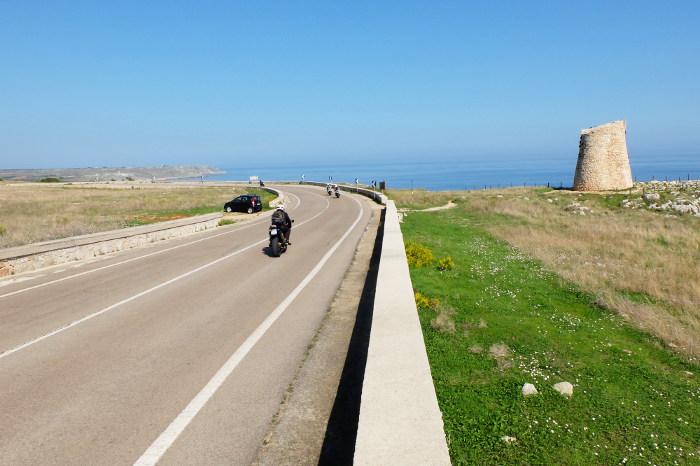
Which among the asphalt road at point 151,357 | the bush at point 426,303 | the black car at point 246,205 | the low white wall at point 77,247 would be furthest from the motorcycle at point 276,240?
the black car at point 246,205

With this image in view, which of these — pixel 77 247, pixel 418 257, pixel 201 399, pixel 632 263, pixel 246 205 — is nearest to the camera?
pixel 201 399

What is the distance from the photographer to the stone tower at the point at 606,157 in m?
51.2

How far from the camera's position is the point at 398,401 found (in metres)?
4.27

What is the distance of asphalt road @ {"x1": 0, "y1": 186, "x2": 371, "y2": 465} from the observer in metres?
4.43

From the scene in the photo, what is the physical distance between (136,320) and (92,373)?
2376 mm

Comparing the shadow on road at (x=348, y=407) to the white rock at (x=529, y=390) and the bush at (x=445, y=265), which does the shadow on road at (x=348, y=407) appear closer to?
the white rock at (x=529, y=390)

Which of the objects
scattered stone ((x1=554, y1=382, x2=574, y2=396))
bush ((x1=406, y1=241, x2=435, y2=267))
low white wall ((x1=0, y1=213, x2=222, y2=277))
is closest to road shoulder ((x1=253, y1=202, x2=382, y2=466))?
scattered stone ((x1=554, y1=382, x2=574, y2=396))

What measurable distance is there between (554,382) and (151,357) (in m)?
5.92

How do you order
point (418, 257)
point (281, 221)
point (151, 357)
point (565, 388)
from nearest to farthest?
1. point (565, 388)
2. point (151, 357)
3. point (418, 257)
4. point (281, 221)

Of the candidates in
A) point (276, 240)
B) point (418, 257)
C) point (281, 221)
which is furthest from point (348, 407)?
point (281, 221)

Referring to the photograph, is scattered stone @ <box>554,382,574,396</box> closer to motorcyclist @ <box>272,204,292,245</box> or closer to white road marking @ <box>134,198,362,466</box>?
white road marking @ <box>134,198,362,466</box>

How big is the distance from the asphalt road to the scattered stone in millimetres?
3564

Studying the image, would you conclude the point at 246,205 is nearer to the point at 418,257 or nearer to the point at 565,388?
the point at 418,257

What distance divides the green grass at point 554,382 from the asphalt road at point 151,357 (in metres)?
2.31
